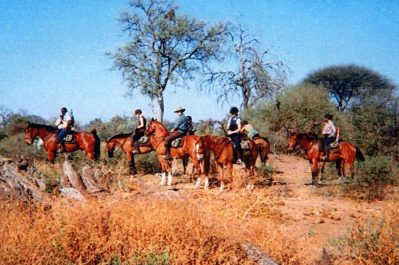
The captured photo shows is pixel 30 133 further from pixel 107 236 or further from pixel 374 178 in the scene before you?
pixel 374 178

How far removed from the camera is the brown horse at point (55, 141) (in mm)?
15156

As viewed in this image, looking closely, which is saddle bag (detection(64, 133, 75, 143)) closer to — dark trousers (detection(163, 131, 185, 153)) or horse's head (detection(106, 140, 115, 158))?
horse's head (detection(106, 140, 115, 158))

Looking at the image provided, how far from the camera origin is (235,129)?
1251cm

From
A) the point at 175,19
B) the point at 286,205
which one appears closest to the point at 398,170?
the point at 286,205

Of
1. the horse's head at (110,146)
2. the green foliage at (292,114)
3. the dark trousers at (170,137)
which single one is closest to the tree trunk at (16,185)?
the dark trousers at (170,137)

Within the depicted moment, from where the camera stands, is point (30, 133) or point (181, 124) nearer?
point (181, 124)

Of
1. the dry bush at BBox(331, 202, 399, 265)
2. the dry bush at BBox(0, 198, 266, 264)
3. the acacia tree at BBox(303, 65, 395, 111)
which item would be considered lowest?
the dry bush at BBox(331, 202, 399, 265)

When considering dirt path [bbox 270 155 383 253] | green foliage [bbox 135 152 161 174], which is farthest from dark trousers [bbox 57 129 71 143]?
dirt path [bbox 270 155 383 253]

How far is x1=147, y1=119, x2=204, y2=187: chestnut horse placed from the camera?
41.1 ft

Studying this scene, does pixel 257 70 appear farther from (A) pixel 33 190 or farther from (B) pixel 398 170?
(A) pixel 33 190

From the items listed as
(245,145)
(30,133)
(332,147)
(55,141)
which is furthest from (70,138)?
(332,147)

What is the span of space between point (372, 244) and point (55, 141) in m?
12.2

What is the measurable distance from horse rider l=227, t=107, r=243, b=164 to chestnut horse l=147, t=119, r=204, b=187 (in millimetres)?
1008

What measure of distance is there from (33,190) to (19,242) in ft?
5.24
